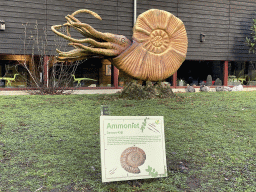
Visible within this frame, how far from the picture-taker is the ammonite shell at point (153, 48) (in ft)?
23.8

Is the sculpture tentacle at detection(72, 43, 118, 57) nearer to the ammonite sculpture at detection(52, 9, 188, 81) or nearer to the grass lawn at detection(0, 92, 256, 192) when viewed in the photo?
the ammonite sculpture at detection(52, 9, 188, 81)

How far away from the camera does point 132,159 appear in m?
2.43

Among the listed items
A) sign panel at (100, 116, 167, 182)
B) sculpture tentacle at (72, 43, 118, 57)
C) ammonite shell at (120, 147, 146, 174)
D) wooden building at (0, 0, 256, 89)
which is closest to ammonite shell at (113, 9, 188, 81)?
sculpture tentacle at (72, 43, 118, 57)

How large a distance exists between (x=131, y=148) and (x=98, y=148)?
4.38 feet

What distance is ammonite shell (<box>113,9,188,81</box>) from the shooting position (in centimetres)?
725

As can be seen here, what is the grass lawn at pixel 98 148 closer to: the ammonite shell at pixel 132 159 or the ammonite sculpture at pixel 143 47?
the ammonite shell at pixel 132 159

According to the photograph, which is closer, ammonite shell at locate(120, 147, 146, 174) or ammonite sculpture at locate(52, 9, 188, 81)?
ammonite shell at locate(120, 147, 146, 174)

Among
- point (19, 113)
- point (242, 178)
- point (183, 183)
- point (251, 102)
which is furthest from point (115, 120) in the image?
point (251, 102)

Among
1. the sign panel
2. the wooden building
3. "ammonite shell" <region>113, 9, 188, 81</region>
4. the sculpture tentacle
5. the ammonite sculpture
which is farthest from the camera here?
the wooden building

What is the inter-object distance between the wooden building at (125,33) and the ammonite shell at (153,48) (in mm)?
4273

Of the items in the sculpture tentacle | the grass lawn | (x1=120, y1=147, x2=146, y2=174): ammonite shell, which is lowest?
the grass lawn

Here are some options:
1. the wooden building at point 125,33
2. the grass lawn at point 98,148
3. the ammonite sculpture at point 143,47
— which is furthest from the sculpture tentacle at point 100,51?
the wooden building at point 125,33

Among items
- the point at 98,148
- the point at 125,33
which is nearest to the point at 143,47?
the point at 98,148

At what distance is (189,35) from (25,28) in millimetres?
9422
